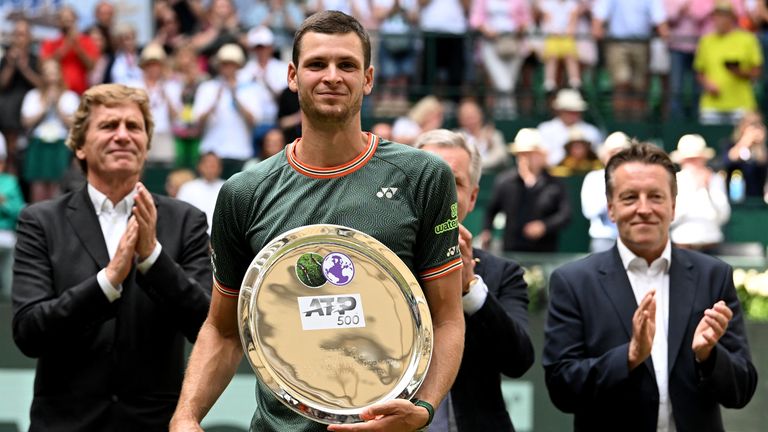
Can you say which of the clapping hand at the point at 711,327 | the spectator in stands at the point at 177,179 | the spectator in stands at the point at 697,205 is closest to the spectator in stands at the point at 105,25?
the spectator in stands at the point at 177,179

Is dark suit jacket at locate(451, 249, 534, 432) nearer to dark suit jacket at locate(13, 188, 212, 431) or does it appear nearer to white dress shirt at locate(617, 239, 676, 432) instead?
white dress shirt at locate(617, 239, 676, 432)

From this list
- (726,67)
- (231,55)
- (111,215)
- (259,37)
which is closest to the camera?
(111,215)

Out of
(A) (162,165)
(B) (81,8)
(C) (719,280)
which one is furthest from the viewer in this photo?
(B) (81,8)

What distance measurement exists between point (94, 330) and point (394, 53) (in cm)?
1042

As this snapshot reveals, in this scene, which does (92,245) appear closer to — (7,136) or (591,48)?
(7,136)

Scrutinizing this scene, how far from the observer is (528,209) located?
40.0 feet

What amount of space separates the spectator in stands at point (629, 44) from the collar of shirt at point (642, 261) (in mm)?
10780

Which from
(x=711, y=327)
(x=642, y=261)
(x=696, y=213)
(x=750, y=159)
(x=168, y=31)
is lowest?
(x=696, y=213)

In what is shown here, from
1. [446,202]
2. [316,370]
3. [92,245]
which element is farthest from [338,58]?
[92,245]

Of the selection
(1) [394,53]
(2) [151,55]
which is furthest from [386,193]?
(1) [394,53]

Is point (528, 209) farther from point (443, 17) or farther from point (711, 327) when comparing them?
point (711, 327)

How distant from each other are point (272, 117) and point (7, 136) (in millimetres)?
2609

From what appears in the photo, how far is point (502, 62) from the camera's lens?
630 inches

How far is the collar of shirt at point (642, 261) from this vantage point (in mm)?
5639
